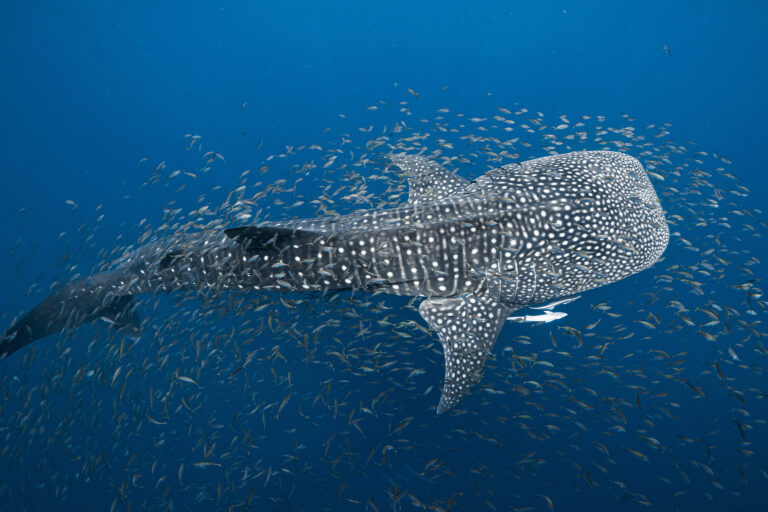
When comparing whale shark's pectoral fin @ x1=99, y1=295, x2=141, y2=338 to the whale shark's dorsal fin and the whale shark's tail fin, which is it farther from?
the whale shark's dorsal fin

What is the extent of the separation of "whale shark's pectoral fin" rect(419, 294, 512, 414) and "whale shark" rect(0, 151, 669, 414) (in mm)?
11

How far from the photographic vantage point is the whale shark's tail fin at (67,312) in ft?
14.8

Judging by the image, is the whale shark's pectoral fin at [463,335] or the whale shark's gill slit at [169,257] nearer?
the whale shark's pectoral fin at [463,335]

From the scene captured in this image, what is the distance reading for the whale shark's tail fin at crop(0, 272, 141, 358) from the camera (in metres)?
4.52

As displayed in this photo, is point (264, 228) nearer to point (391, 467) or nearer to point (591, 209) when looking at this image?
point (591, 209)

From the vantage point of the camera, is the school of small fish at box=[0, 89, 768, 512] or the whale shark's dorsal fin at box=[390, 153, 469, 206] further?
the school of small fish at box=[0, 89, 768, 512]

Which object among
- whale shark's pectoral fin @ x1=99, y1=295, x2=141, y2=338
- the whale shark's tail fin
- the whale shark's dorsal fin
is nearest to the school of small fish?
the whale shark's dorsal fin

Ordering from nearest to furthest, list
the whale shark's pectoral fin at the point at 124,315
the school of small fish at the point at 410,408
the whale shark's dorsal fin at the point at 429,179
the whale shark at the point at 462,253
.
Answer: the whale shark at the point at 462,253 < the whale shark's pectoral fin at the point at 124,315 < the whale shark's dorsal fin at the point at 429,179 < the school of small fish at the point at 410,408

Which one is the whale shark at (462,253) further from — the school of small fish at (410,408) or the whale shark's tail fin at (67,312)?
the school of small fish at (410,408)

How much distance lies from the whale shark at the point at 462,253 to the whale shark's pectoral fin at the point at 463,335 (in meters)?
0.01

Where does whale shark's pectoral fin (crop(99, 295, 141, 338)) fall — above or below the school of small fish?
above

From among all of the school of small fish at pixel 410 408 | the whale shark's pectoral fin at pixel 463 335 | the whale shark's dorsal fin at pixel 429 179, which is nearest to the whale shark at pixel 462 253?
the whale shark's pectoral fin at pixel 463 335

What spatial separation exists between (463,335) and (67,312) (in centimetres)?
464

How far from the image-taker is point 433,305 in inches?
177
